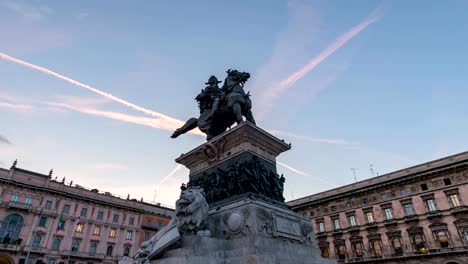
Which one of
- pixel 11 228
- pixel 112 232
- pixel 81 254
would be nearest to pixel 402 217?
pixel 112 232

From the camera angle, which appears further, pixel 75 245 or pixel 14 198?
pixel 75 245

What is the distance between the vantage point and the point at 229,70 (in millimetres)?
9234

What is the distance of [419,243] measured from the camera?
32562 mm

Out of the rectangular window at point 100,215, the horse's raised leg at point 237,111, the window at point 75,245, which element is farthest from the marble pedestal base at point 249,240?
the rectangular window at point 100,215

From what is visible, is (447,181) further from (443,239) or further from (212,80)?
(212,80)

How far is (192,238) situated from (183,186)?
3.16m

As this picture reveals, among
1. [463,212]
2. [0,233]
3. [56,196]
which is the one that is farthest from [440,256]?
[0,233]

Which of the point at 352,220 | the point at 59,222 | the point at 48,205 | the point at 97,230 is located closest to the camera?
the point at 59,222

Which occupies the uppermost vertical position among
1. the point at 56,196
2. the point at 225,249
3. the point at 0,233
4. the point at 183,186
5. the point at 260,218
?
the point at 56,196

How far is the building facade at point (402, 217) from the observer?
30844 millimetres

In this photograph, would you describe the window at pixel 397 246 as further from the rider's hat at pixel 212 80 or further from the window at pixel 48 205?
the window at pixel 48 205

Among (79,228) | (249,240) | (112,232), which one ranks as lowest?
(249,240)

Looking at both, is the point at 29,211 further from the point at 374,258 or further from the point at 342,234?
the point at 374,258

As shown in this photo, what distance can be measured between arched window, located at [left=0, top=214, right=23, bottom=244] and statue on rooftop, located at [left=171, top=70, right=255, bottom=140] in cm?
3653
